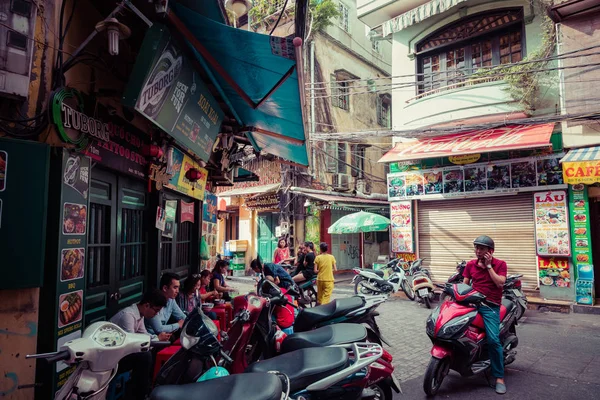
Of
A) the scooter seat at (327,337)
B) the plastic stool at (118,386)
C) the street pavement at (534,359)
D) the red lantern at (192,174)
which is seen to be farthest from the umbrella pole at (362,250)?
the plastic stool at (118,386)

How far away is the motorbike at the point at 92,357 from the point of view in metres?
1.88

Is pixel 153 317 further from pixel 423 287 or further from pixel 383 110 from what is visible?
pixel 383 110

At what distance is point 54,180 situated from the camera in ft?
10.2

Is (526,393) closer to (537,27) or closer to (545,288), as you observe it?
(545,288)

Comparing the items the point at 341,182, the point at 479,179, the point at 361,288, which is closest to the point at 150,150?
the point at 361,288

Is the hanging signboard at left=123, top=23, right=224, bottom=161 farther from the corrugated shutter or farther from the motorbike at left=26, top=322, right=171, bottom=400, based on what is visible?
the corrugated shutter

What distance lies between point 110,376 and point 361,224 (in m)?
10.5

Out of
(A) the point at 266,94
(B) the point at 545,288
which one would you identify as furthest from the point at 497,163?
(A) the point at 266,94

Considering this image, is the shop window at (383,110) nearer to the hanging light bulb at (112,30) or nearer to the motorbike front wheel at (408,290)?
the motorbike front wheel at (408,290)

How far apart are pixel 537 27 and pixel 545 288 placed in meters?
6.83

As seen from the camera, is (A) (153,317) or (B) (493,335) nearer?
(A) (153,317)

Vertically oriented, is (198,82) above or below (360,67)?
below

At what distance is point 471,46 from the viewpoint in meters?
11.3

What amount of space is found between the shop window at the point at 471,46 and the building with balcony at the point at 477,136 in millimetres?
30
